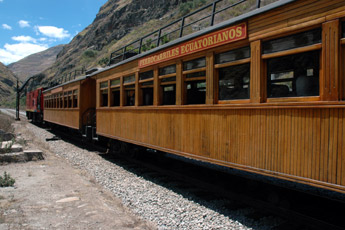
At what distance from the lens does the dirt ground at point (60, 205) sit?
4.18 metres

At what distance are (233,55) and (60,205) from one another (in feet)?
12.4

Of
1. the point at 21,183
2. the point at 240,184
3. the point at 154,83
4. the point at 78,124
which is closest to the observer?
the point at 240,184

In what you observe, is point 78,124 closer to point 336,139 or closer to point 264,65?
point 264,65

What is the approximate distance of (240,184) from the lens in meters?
5.88

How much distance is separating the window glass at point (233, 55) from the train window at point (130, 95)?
11.4 feet

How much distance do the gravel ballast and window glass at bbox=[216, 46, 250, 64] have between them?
244 centimetres

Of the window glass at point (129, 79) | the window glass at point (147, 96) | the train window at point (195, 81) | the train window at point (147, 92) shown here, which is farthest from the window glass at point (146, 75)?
the train window at point (195, 81)

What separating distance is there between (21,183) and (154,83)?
11.9ft

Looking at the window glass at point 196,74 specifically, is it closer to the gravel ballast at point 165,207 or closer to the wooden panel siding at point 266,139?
the wooden panel siding at point 266,139

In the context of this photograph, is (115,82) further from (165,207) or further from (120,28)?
(120,28)

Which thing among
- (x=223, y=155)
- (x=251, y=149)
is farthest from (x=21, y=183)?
(x=251, y=149)

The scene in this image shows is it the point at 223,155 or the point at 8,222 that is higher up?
the point at 223,155

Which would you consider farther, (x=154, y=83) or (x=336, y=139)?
(x=154, y=83)

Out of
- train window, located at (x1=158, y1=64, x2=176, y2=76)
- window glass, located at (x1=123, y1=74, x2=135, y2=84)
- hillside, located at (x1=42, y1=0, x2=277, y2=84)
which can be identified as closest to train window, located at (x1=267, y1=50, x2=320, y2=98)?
train window, located at (x1=158, y1=64, x2=176, y2=76)
